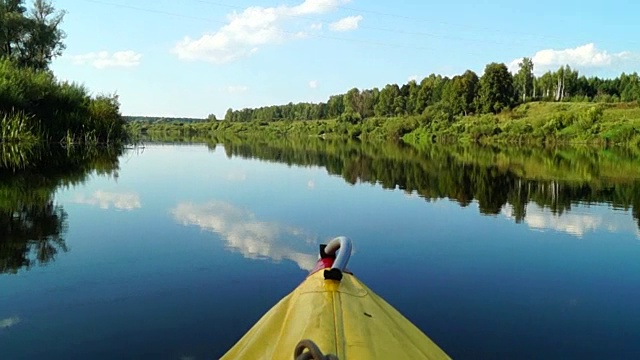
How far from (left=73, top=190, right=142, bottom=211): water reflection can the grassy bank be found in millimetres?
17567

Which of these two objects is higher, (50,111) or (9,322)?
(50,111)

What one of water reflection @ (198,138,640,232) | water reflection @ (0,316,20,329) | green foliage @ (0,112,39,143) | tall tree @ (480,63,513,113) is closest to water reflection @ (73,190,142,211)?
water reflection @ (198,138,640,232)

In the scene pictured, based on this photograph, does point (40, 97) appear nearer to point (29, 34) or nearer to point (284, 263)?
point (29, 34)

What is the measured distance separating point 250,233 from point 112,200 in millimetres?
5303

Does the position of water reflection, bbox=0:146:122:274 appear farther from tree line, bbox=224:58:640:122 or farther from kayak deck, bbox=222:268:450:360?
tree line, bbox=224:58:640:122

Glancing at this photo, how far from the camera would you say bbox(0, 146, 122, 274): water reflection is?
8023mm

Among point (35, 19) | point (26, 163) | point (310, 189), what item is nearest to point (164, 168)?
point (26, 163)

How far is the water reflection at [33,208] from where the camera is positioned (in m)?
8.02

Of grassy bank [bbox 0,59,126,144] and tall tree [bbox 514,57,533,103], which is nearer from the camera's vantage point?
grassy bank [bbox 0,59,126,144]

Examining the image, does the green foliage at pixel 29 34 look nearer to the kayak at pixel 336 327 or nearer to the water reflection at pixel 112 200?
the water reflection at pixel 112 200

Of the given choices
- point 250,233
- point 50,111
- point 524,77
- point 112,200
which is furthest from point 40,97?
point 524,77

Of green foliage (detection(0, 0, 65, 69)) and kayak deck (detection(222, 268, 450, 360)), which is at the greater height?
green foliage (detection(0, 0, 65, 69))

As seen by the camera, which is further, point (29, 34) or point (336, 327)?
point (29, 34)

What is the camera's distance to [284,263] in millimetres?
8094
